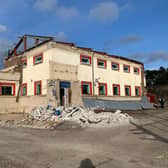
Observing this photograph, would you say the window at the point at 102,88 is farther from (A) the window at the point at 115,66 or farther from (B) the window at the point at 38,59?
(B) the window at the point at 38,59

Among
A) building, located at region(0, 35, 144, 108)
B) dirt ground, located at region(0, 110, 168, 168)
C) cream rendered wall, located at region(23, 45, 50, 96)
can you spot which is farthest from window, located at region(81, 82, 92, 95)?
dirt ground, located at region(0, 110, 168, 168)

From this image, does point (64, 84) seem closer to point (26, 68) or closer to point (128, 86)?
point (26, 68)

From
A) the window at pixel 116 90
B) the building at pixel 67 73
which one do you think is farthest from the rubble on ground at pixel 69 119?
the window at pixel 116 90

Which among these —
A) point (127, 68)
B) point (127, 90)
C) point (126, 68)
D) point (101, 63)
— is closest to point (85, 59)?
point (101, 63)

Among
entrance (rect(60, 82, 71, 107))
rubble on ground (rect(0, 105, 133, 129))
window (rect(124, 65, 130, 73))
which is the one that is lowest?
rubble on ground (rect(0, 105, 133, 129))

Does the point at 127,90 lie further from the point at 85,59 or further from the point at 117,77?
the point at 85,59

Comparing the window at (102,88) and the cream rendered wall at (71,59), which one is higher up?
the cream rendered wall at (71,59)

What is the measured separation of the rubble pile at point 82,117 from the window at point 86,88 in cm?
737

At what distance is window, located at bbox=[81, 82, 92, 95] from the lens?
23.8 meters

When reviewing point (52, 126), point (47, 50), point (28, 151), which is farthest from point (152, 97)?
point (28, 151)

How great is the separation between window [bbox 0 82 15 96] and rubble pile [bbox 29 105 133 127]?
916 centimetres

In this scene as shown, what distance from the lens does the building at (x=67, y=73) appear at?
2147 centimetres

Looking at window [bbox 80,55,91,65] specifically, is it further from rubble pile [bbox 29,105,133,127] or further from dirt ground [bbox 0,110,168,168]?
dirt ground [bbox 0,110,168,168]

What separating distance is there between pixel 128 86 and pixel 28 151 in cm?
2525
